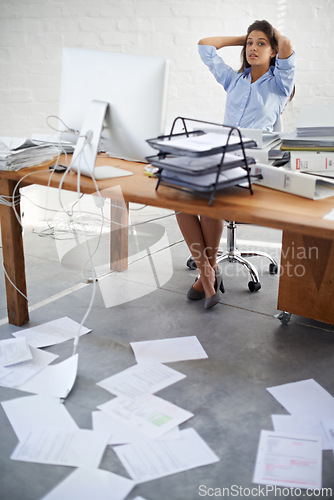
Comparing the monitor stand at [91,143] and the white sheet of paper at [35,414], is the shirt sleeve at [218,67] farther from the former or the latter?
the white sheet of paper at [35,414]

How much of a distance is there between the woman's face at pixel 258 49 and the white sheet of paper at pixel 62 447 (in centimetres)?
230

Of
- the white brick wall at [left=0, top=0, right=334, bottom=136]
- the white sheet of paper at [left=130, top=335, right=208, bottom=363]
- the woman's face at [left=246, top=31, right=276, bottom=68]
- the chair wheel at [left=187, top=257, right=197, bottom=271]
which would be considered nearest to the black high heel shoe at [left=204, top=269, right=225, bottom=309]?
the white sheet of paper at [left=130, top=335, right=208, bottom=363]

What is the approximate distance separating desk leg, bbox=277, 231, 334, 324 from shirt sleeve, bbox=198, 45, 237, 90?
142 centimetres

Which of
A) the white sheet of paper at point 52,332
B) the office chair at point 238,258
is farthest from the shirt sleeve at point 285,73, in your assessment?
the white sheet of paper at point 52,332

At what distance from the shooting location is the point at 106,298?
288cm

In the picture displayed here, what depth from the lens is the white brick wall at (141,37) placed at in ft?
13.2

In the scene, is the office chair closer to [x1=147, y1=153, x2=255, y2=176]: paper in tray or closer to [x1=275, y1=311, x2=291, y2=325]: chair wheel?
[x1=275, y1=311, x2=291, y2=325]: chair wheel

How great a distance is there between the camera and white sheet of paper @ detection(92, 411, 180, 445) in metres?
1.82

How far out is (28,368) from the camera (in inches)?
87.5

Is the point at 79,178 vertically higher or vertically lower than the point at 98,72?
lower

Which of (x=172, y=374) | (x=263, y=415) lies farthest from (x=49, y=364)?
(x=263, y=415)

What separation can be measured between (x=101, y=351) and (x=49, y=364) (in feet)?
0.72

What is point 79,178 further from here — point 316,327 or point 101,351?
point 316,327

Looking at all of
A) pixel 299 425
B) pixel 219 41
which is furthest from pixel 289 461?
pixel 219 41
